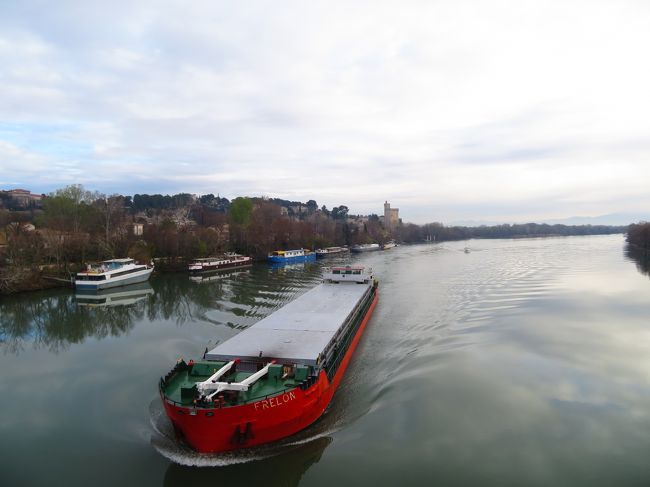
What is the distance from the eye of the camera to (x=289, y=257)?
2611 inches

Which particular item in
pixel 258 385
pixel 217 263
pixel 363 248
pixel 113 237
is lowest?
pixel 258 385

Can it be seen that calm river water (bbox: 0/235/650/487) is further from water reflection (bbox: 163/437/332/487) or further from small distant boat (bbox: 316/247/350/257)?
small distant boat (bbox: 316/247/350/257)

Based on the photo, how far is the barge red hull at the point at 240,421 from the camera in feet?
33.3

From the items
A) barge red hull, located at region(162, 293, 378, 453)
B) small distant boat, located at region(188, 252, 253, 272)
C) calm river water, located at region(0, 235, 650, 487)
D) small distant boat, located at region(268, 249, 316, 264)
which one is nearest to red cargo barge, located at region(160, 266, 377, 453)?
barge red hull, located at region(162, 293, 378, 453)

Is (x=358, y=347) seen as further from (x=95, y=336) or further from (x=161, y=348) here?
(x=95, y=336)

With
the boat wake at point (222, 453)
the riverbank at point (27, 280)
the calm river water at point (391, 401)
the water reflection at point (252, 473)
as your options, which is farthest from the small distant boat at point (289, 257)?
the water reflection at point (252, 473)


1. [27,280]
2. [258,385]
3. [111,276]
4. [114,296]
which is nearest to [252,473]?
[258,385]

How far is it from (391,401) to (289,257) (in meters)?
52.9

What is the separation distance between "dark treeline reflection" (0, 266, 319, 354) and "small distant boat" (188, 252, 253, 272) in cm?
601

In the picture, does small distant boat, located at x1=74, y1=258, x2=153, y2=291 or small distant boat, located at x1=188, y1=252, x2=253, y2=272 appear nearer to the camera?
small distant boat, located at x1=74, y1=258, x2=153, y2=291

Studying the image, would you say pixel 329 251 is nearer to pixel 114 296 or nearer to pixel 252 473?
pixel 114 296

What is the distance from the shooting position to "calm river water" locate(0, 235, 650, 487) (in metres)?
10.4

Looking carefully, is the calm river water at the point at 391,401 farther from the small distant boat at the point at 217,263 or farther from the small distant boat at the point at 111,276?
the small distant boat at the point at 217,263

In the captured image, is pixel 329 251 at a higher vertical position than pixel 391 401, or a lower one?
higher
